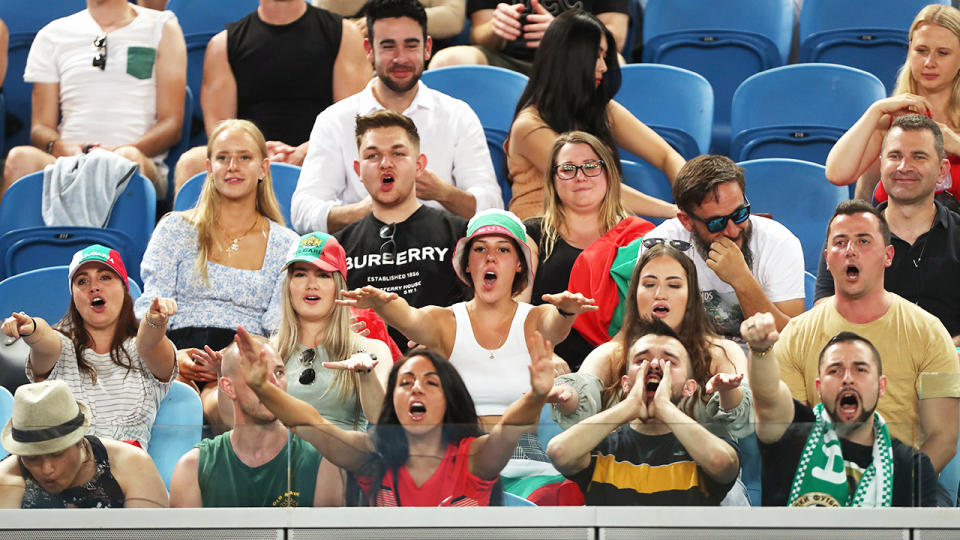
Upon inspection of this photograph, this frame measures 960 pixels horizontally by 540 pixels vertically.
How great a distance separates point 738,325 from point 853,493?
0.96m

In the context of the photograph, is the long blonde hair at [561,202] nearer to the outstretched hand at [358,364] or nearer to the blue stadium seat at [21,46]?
the outstretched hand at [358,364]

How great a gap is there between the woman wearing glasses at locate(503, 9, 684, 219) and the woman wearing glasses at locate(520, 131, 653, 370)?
285mm

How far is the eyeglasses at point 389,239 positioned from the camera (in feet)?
13.1

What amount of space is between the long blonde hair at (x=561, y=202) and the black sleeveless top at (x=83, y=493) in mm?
1513

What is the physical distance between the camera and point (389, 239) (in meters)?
4.00

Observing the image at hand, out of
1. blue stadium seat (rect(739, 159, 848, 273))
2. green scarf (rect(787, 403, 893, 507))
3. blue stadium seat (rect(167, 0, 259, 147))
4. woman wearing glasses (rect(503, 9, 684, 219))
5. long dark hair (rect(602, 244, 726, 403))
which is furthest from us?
blue stadium seat (rect(167, 0, 259, 147))

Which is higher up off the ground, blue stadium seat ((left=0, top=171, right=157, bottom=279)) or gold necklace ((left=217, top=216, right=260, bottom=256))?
blue stadium seat ((left=0, top=171, right=157, bottom=279))

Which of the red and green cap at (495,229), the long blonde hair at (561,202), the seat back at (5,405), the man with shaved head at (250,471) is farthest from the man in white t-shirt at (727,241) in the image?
the seat back at (5,405)

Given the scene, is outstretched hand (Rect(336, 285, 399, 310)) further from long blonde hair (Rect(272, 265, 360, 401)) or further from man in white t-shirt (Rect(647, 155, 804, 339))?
man in white t-shirt (Rect(647, 155, 804, 339))

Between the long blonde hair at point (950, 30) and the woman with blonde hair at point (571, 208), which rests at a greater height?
the long blonde hair at point (950, 30)

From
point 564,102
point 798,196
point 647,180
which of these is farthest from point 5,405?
point 798,196

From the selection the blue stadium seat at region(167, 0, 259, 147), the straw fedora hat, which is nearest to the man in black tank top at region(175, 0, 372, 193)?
Answer: the blue stadium seat at region(167, 0, 259, 147)

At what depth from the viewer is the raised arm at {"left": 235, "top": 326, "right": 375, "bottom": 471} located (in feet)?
9.18

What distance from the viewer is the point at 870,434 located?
109 inches
